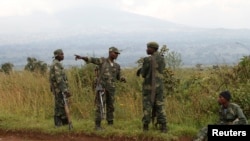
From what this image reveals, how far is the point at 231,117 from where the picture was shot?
8648mm

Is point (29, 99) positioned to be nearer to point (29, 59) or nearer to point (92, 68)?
point (92, 68)

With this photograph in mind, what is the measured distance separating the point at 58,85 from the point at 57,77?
206 millimetres

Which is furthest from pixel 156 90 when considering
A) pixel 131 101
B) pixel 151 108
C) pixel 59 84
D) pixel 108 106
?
pixel 59 84

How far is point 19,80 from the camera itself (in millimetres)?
14898

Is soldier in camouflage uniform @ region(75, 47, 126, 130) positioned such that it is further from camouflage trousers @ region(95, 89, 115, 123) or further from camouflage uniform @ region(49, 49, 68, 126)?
camouflage uniform @ region(49, 49, 68, 126)

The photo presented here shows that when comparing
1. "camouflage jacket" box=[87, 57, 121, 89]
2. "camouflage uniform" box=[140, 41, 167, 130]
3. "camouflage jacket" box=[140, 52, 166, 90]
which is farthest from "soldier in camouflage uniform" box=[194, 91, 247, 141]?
"camouflage jacket" box=[87, 57, 121, 89]

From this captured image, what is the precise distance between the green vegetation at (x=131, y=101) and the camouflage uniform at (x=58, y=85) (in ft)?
0.92

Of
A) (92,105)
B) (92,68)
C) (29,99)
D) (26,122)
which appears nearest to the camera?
(26,122)

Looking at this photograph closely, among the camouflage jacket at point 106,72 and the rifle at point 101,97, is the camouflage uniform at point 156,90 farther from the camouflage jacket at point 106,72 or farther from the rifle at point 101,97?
the rifle at point 101,97

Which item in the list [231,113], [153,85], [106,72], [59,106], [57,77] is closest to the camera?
[231,113]

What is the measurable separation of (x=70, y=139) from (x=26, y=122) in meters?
1.86

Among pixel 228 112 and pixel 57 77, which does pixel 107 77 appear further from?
pixel 228 112

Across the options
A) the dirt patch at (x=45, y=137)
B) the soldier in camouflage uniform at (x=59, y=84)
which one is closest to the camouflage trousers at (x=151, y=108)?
the dirt patch at (x=45, y=137)

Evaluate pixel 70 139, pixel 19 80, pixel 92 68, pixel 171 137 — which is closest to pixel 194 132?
pixel 171 137
